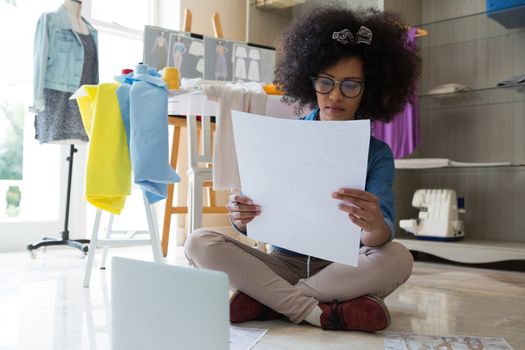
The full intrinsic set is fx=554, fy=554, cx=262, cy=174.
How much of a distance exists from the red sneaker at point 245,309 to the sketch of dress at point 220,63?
1.65 metres

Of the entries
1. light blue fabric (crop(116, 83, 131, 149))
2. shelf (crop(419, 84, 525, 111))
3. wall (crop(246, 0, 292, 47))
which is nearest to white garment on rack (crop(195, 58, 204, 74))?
wall (crop(246, 0, 292, 47))

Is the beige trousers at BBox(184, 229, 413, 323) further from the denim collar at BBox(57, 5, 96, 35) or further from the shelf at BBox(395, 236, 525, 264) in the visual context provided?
the denim collar at BBox(57, 5, 96, 35)

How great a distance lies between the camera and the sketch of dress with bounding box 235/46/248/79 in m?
2.93

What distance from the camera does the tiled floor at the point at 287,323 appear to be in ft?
4.06

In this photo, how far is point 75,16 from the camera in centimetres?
306

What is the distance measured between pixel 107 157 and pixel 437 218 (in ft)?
5.90

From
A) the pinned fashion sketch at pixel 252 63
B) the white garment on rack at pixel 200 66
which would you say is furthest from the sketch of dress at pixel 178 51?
the pinned fashion sketch at pixel 252 63

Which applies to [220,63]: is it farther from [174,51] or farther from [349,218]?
[349,218]

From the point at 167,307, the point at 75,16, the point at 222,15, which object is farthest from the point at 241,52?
the point at 167,307

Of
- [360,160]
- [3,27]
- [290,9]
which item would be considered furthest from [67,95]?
[360,160]

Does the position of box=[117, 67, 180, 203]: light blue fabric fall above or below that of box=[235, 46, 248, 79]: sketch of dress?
below

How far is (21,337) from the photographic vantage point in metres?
1.27

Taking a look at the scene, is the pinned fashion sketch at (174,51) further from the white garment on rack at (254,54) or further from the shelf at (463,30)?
the shelf at (463,30)

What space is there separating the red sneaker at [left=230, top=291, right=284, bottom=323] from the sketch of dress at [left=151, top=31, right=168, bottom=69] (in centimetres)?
156
